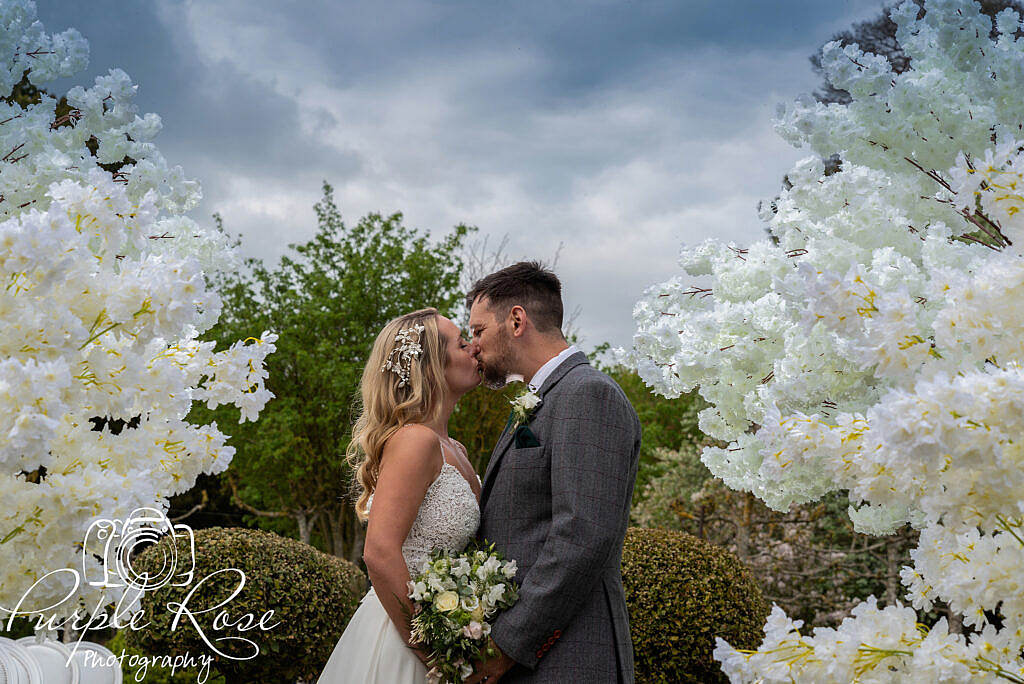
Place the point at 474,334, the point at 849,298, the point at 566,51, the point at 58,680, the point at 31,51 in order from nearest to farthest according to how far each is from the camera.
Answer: the point at 849,298 → the point at 58,680 → the point at 474,334 → the point at 31,51 → the point at 566,51

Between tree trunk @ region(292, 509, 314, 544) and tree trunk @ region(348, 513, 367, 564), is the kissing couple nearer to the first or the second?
tree trunk @ region(348, 513, 367, 564)

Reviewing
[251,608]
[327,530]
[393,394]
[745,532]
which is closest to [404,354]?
[393,394]

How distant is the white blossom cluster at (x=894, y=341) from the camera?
135 cm

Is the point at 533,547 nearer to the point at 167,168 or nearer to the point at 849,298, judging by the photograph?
the point at 849,298

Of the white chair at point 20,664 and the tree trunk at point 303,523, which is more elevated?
the tree trunk at point 303,523

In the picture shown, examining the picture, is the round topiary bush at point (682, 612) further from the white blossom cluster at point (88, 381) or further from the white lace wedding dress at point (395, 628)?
the white blossom cluster at point (88, 381)

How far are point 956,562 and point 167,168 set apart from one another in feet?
15.1

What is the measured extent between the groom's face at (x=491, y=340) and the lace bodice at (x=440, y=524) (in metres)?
0.44

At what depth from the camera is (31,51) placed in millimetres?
4703

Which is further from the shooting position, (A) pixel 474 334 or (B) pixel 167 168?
(B) pixel 167 168

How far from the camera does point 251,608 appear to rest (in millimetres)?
5641

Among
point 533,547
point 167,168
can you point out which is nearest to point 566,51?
point 167,168

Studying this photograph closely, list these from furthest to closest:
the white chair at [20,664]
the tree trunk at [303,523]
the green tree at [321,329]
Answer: the tree trunk at [303,523] → the green tree at [321,329] → the white chair at [20,664]

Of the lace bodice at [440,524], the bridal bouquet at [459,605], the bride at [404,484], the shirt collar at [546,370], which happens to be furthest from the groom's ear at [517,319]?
the bridal bouquet at [459,605]
